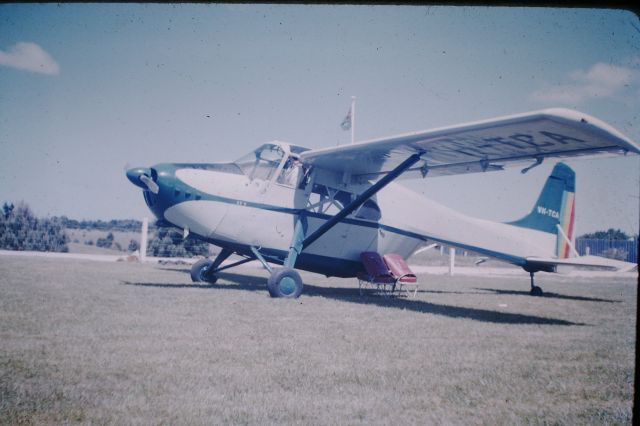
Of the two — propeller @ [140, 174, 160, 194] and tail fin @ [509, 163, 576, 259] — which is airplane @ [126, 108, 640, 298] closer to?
propeller @ [140, 174, 160, 194]

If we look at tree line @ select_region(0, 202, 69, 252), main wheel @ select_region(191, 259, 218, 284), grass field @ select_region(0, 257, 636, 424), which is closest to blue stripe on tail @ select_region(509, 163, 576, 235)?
grass field @ select_region(0, 257, 636, 424)

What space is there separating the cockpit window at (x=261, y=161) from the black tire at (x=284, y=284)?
7.07 ft

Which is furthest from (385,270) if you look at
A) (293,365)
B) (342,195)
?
(293,365)

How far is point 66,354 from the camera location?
381cm

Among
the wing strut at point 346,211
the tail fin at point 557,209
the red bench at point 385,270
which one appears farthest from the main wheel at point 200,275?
the tail fin at point 557,209

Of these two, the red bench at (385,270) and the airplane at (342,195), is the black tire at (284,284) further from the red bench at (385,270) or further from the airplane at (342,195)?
the red bench at (385,270)

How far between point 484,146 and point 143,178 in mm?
6314

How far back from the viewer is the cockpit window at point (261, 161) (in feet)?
31.4

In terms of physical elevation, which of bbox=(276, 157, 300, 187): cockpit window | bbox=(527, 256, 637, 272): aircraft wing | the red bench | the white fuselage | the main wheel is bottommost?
the main wheel

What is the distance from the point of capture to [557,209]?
14.5 m

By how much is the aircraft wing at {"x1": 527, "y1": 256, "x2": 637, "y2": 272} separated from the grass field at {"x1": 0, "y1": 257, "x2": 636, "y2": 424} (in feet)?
11.6

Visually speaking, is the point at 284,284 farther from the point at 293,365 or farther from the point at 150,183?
the point at 293,365

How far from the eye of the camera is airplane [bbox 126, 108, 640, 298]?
24.9 feet

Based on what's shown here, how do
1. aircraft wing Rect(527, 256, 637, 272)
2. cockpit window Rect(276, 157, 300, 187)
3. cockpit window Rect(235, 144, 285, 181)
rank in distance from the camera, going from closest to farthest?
cockpit window Rect(235, 144, 285, 181), cockpit window Rect(276, 157, 300, 187), aircraft wing Rect(527, 256, 637, 272)
